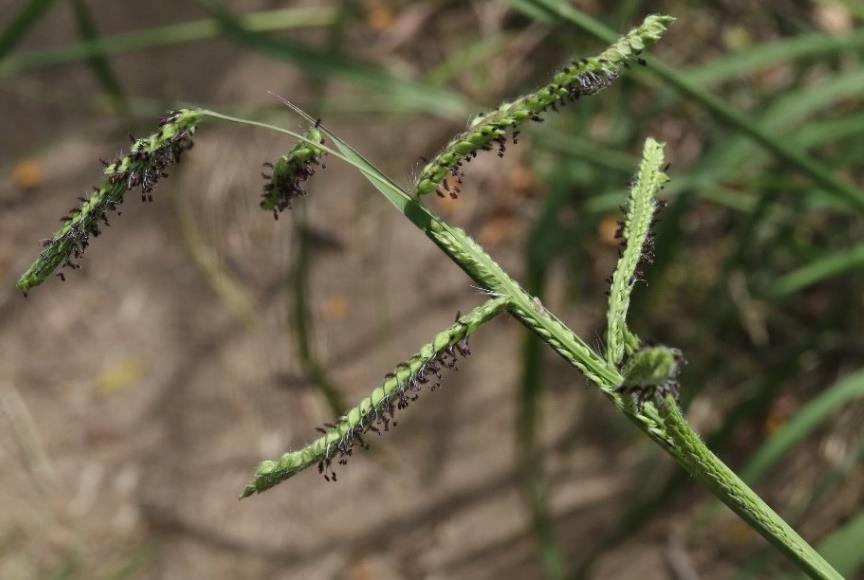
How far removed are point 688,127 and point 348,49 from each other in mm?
1007

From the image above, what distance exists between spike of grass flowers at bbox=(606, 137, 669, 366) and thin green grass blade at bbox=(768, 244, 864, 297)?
1098mm

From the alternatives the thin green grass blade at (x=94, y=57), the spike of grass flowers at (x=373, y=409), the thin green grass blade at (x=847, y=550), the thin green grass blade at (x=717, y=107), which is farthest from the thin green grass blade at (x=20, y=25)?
the thin green grass blade at (x=847, y=550)

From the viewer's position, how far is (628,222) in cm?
67

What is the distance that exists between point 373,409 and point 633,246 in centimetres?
21

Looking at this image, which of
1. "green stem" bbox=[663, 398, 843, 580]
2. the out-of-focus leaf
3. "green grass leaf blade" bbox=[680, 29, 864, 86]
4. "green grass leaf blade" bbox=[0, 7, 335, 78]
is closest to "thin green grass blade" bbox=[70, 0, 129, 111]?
"green grass leaf blade" bbox=[0, 7, 335, 78]

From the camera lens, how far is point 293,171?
2.20 feet

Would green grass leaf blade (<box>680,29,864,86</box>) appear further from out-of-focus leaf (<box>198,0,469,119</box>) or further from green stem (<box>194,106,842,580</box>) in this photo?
green stem (<box>194,106,842,580</box>)

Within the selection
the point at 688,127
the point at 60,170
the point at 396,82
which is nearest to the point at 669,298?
the point at 688,127

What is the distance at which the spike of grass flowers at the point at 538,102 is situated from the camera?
0.63 metres

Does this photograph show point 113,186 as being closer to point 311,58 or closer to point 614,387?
point 614,387

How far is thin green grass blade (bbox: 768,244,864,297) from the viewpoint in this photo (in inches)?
65.7

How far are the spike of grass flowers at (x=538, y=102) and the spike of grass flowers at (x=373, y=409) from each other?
88 mm

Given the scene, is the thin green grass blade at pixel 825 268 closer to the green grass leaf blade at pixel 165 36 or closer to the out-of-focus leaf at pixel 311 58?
the out-of-focus leaf at pixel 311 58

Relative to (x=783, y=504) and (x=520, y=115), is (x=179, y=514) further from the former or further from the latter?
(x=520, y=115)
